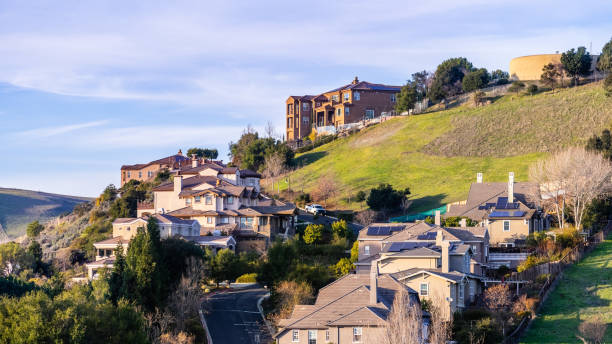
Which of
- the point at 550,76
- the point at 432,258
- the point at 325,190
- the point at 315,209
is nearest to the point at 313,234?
the point at 315,209

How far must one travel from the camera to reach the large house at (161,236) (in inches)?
3140

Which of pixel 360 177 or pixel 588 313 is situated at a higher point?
pixel 360 177

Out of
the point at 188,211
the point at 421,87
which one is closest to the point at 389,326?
the point at 188,211

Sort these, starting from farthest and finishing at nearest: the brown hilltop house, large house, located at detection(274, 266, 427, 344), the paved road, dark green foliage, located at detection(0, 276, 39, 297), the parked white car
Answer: the brown hilltop house, the parked white car, dark green foliage, located at detection(0, 276, 39, 297), the paved road, large house, located at detection(274, 266, 427, 344)

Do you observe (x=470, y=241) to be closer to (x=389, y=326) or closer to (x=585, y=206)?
(x=585, y=206)

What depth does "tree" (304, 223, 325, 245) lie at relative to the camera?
3112 inches

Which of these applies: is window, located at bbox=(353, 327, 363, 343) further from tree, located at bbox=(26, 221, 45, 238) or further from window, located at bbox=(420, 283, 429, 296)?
tree, located at bbox=(26, 221, 45, 238)

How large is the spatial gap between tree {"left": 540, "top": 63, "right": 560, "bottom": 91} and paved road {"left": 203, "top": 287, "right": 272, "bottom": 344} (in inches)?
3313

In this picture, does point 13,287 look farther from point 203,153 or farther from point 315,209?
point 203,153

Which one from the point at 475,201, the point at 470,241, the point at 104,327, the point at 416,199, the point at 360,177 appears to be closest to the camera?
the point at 104,327

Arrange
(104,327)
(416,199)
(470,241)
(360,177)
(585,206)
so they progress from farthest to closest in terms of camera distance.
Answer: (360,177) → (416,199) → (585,206) → (470,241) → (104,327)

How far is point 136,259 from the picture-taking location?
189 ft

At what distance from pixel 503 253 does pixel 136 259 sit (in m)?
31.1

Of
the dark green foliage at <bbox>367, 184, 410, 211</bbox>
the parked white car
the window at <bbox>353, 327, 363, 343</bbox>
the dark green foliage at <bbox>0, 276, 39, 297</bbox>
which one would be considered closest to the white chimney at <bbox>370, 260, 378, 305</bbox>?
the window at <bbox>353, 327, 363, 343</bbox>
